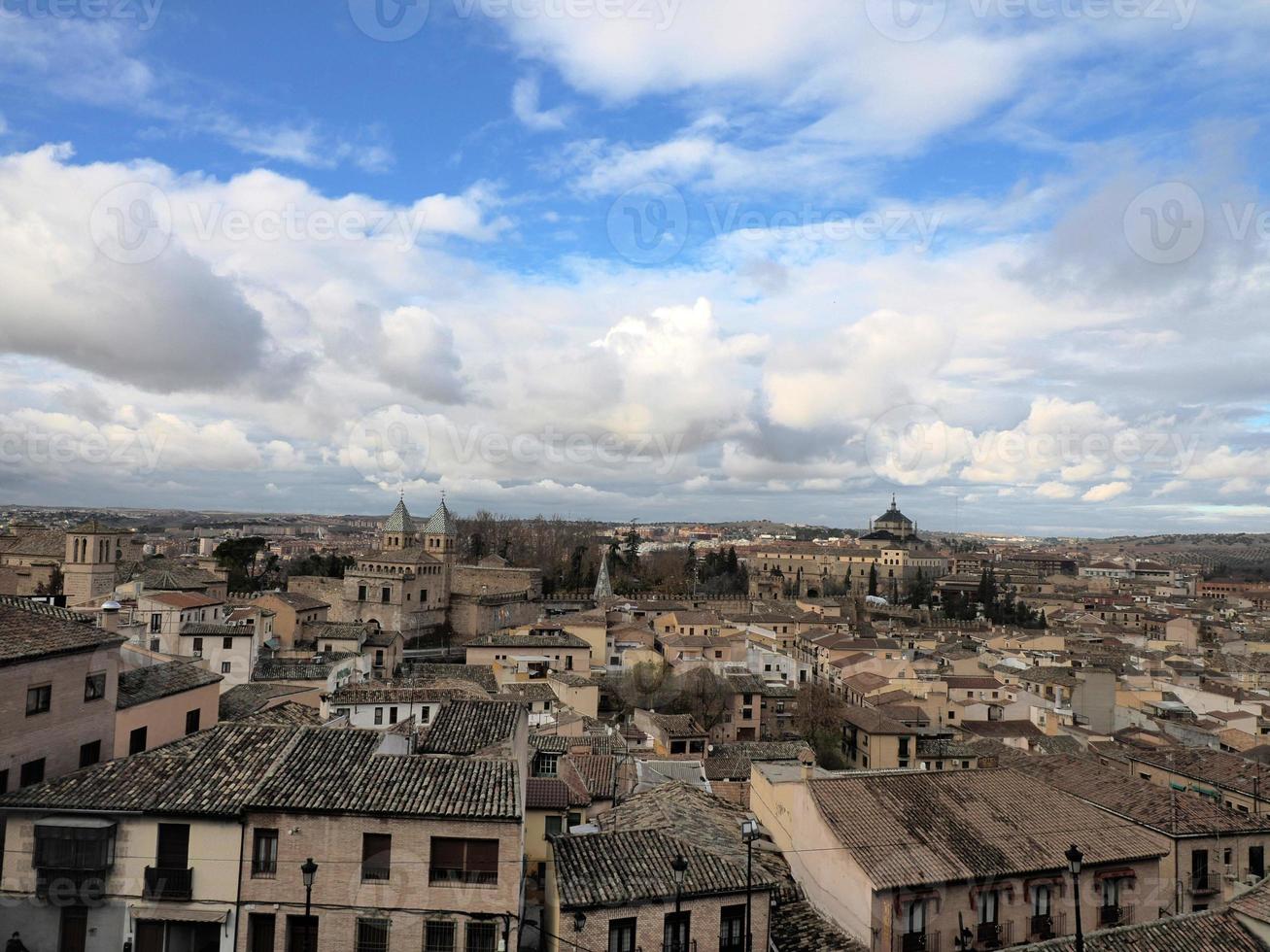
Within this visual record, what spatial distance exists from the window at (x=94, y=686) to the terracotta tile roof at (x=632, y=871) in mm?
8496

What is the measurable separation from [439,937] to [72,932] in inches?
190

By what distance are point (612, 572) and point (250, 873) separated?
2871 inches

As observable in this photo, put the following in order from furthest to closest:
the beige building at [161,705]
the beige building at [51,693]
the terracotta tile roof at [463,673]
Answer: the terracotta tile roof at [463,673], the beige building at [161,705], the beige building at [51,693]

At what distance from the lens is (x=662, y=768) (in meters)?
22.5

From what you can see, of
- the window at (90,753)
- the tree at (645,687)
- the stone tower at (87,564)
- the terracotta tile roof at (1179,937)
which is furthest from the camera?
the stone tower at (87,564)

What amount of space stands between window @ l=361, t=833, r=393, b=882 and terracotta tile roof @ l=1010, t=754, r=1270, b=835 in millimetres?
14429

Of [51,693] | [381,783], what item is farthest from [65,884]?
[381,783]

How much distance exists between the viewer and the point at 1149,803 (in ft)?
57.4

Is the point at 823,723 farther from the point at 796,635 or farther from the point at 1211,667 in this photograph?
the point at 1211,667

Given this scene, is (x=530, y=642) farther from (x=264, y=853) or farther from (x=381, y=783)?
(x=264, y=853)

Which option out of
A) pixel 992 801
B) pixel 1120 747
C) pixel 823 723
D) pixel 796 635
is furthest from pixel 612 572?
pixel 992 801

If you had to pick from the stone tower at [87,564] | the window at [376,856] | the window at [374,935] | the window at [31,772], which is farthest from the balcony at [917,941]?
the stone tower at [87,564]

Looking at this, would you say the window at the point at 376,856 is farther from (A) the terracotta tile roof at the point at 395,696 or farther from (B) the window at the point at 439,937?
(A) the terracotta tile roof at the point at 395,696

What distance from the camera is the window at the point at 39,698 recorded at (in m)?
13.2
